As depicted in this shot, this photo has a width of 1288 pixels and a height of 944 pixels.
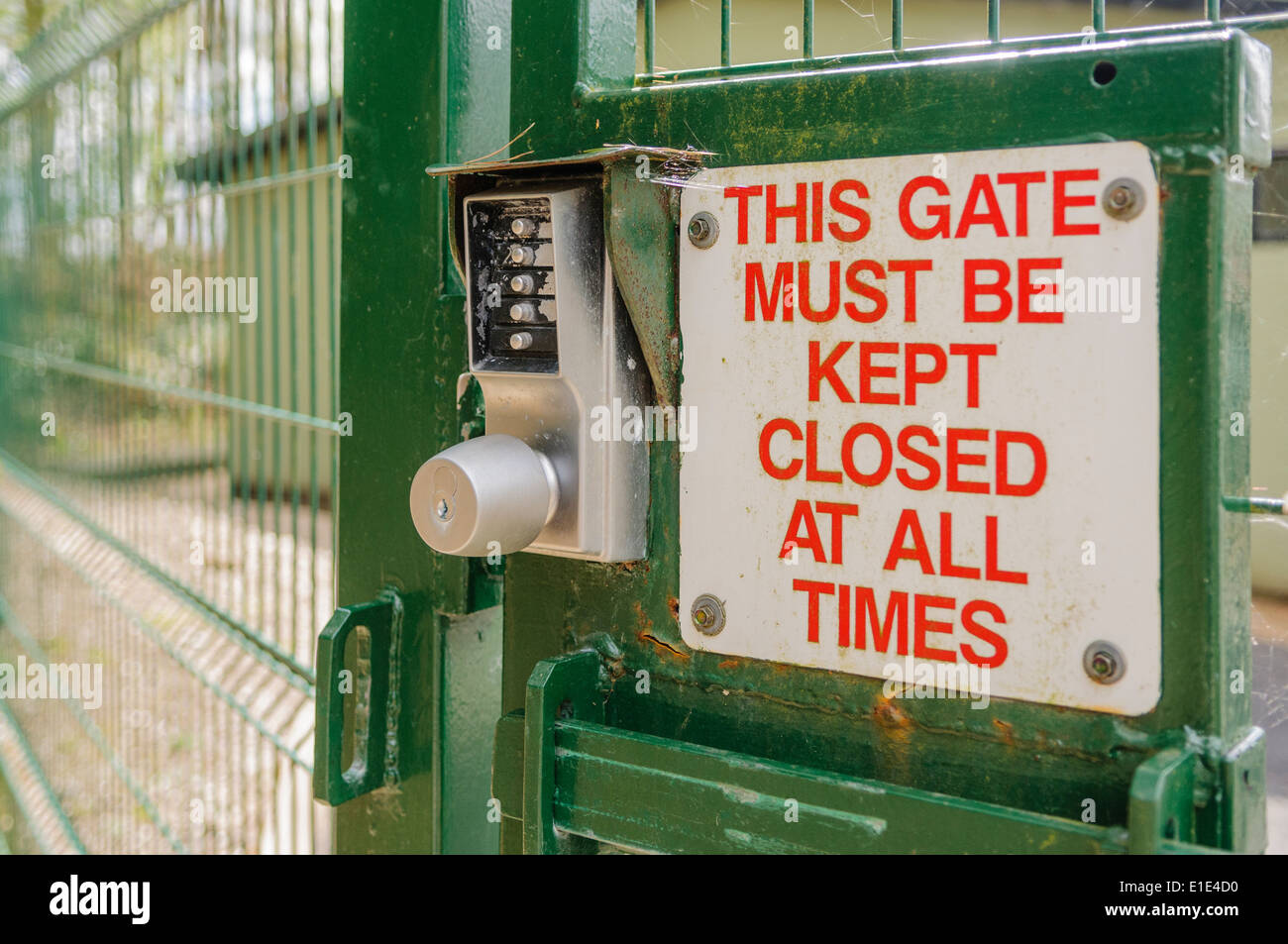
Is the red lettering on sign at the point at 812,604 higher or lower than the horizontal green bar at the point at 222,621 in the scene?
higher

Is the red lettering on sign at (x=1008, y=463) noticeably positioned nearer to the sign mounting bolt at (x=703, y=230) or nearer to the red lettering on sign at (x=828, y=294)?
the red lettering on sign at (x=828, y=294)

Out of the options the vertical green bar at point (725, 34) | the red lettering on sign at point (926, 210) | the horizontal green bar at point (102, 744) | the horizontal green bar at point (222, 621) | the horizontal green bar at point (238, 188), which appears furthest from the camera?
the horizontal green bar at point (102, 744)

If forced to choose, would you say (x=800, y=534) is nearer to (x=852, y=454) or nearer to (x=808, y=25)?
(x=852, y=454)

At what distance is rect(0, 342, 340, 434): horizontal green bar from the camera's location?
2037mm

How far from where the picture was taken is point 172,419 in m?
3.04

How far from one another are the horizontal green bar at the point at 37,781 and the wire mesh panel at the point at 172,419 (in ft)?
0.05

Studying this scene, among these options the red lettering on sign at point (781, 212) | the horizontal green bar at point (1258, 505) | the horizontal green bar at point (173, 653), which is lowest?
the horizontal green bar at point (173, 653)

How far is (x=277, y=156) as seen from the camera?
85.3 inches

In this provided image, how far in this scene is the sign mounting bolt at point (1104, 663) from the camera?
965 mm

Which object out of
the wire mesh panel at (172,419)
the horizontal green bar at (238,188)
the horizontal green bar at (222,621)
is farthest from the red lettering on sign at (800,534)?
the horizontal green bar at (222,621)

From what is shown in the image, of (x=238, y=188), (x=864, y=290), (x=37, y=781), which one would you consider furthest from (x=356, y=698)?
(x=37, y=781)

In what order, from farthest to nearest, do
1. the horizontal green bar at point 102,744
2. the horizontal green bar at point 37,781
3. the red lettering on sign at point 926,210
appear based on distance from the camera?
the horizontal green bar at point 37,781 → the horizontal green bar at point 102,744 → the red lettering on sign at point 926,210

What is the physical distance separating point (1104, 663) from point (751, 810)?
0.33m
